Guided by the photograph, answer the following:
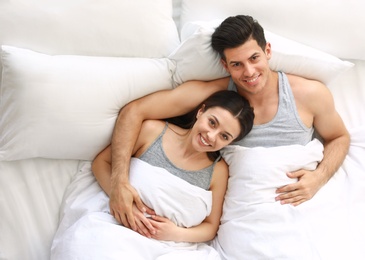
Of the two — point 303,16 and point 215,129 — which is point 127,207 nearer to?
point 215,129

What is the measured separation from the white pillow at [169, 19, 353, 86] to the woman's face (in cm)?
19

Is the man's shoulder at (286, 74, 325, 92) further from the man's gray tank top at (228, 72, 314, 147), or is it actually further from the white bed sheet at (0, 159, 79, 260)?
the white bed sheet at (0, 159, 79, 260)


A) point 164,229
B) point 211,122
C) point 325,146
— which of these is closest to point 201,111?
point 211,122

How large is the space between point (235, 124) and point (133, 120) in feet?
1.16

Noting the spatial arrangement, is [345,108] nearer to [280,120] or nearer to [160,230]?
[280,120]

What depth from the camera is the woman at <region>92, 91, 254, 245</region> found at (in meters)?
1.35

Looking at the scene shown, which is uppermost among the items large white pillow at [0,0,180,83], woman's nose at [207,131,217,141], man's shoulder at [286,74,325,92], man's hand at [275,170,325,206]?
large white pillow at [0,0,180,83]

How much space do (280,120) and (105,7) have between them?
74cm

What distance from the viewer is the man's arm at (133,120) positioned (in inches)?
52.9

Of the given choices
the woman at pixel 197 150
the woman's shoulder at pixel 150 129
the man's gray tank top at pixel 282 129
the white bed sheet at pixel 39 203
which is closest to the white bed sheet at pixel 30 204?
the white bed sheet at pixel 39 203

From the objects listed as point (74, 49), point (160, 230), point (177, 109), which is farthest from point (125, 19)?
point (160, 230)

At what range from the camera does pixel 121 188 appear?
1354 mm

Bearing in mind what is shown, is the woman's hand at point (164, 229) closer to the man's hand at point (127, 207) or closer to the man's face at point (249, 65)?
the man's hand at point (127, 207)

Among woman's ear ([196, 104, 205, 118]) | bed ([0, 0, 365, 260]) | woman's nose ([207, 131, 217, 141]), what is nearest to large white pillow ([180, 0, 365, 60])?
bed ([0, 0, 365, 260])
